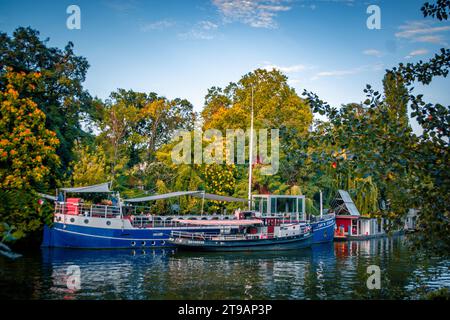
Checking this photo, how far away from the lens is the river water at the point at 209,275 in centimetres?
1581

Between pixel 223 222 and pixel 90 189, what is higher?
pixel 90 189

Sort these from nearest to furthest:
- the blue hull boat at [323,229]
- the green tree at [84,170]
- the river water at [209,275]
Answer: the river water at [209,275], the green tree at [84,170], the blue hull boat at [323,229]

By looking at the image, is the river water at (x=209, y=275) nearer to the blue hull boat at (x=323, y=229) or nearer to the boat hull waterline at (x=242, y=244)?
the boat hull waterline at (x=242, y=244)

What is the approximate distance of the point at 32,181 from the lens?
2798 cm

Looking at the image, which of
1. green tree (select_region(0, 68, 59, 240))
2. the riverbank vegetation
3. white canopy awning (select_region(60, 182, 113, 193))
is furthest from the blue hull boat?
green tree (select_region(0, 68, 59, 240))

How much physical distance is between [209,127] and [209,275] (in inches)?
1018

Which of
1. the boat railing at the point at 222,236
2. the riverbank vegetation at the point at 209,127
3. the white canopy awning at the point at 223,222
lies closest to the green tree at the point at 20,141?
the riverbank vegetation at the point at 209,127

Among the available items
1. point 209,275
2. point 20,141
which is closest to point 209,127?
point 20,141

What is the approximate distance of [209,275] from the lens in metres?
20.1

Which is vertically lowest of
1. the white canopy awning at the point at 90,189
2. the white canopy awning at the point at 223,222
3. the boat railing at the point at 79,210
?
the white canopy awning at the point at 223,222

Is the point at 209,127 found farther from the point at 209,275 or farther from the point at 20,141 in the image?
the point at 209,275

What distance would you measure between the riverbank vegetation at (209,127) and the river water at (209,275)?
2.57m

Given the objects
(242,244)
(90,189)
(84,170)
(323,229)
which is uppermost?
(84,170)
